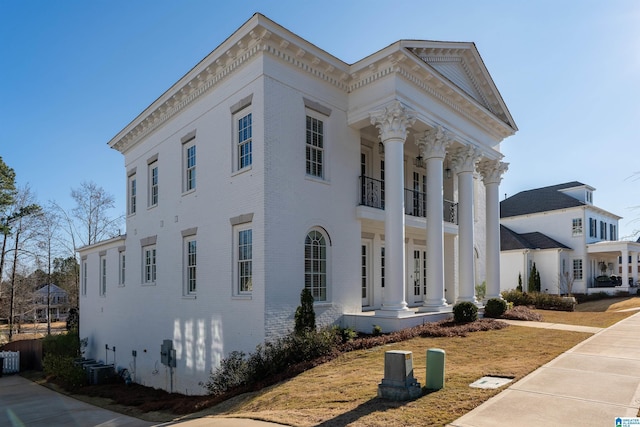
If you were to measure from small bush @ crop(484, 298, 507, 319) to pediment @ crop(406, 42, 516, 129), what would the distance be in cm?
803

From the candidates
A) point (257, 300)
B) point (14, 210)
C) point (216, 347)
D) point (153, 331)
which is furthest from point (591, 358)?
point (14, 210)

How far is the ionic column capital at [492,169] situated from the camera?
20.7 meters

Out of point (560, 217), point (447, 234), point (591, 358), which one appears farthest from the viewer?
point (560, 217)

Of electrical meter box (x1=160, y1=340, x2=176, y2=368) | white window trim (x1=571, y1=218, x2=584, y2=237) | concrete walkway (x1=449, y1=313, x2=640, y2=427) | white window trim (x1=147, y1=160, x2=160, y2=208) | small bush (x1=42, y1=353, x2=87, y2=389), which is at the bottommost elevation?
small bush (x1=42, y1=353, x2=87, y2=389)

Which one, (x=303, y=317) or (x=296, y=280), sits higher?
(x=296, y=280)

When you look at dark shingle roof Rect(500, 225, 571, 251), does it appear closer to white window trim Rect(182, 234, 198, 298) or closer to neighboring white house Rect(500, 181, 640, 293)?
neighboring white house Rect(500, 181, 640, 293)

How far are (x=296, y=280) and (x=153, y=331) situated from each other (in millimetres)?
8554

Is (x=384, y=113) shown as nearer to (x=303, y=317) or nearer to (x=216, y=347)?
(x=303, y=317)

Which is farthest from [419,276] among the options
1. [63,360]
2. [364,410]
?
[63,360]

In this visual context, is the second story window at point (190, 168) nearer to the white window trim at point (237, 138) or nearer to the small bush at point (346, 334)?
the white window trim at point (237, 138)

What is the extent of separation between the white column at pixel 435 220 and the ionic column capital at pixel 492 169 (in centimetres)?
530

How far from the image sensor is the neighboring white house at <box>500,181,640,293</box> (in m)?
35.9

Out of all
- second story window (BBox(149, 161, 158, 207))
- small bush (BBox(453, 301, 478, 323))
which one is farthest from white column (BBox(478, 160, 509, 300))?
second story window (BBox(149, 161, 158, 207))

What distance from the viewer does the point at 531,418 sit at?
19.4ft
